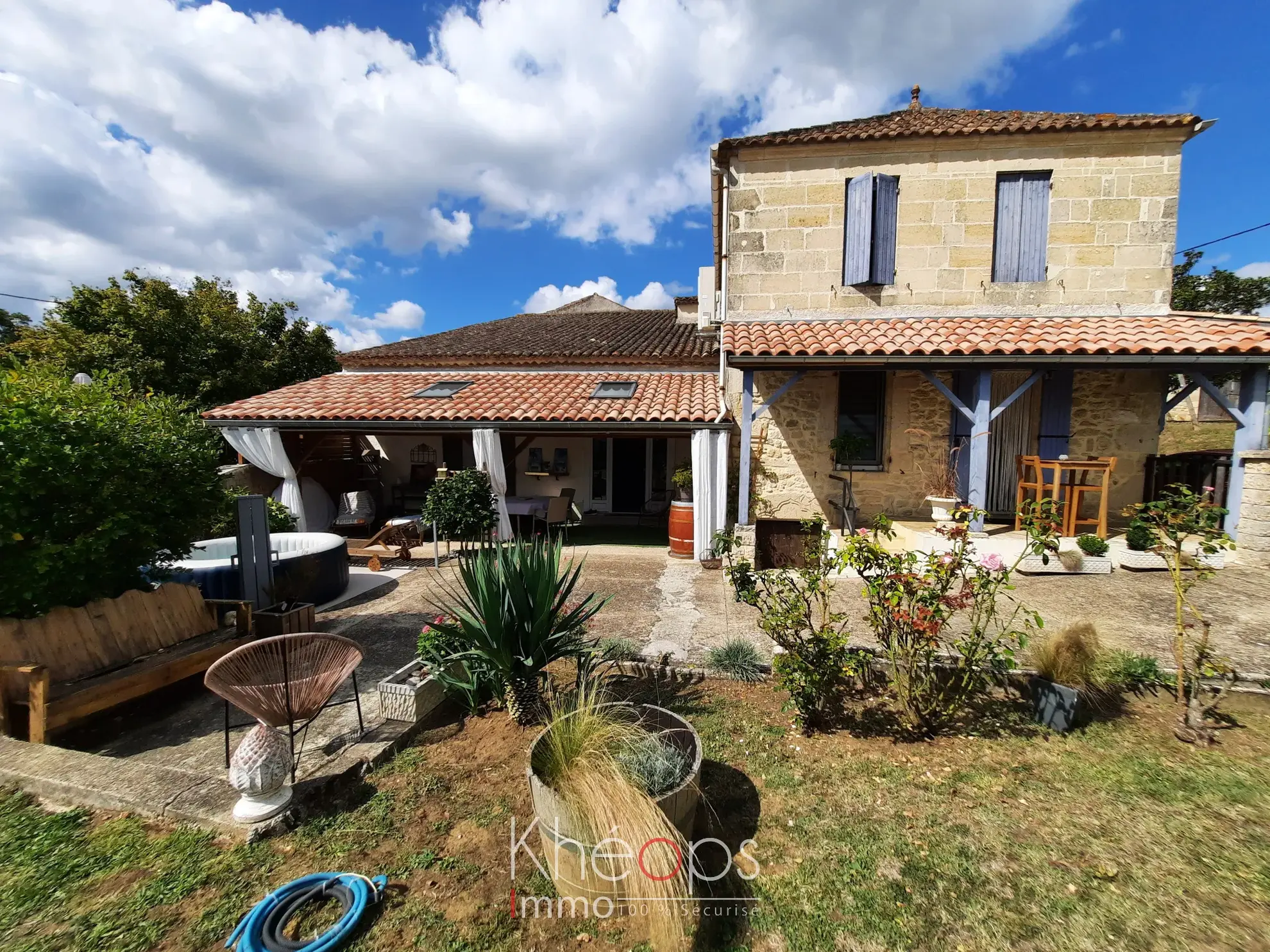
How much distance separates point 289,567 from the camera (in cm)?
624

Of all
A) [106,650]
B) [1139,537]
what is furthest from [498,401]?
[1139,537]

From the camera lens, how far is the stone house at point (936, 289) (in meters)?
8.30

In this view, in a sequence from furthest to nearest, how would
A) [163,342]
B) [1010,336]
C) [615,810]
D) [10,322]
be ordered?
[10,322] → [163,342] → [1010,336] → [615,810]

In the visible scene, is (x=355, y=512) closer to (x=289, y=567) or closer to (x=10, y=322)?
(x=289, y=567)

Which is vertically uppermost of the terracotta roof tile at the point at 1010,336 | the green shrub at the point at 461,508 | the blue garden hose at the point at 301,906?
the terracotta roof tile at the point at 1010,336

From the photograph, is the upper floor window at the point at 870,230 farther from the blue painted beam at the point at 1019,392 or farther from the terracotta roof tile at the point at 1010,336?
the blue painted beam at the point at 1019,392

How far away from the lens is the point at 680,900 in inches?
82.3

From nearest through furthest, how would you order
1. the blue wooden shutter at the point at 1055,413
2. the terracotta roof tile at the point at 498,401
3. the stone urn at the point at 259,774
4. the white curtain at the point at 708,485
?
1. the stone urn at the point at 259,774
2. the white curtain at the point at 708,485
3. the blue wooden shutter at the point at 1055,413
4. the terracotta roof tile at the point at 498,401

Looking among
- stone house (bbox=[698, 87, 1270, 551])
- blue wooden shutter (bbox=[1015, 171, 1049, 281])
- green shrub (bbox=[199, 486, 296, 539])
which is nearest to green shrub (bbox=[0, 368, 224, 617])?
green shrub (bbox=[199, 486, 296, 539])

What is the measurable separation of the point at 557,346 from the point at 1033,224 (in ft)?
32.0

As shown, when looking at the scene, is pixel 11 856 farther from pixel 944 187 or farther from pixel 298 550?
pixel 944 187

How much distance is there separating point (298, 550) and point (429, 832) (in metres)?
5.87

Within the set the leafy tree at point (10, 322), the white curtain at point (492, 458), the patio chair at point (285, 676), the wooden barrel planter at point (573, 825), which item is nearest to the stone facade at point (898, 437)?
the white curtain at point (492, 458)

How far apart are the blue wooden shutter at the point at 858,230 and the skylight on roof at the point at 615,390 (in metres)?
4.37
